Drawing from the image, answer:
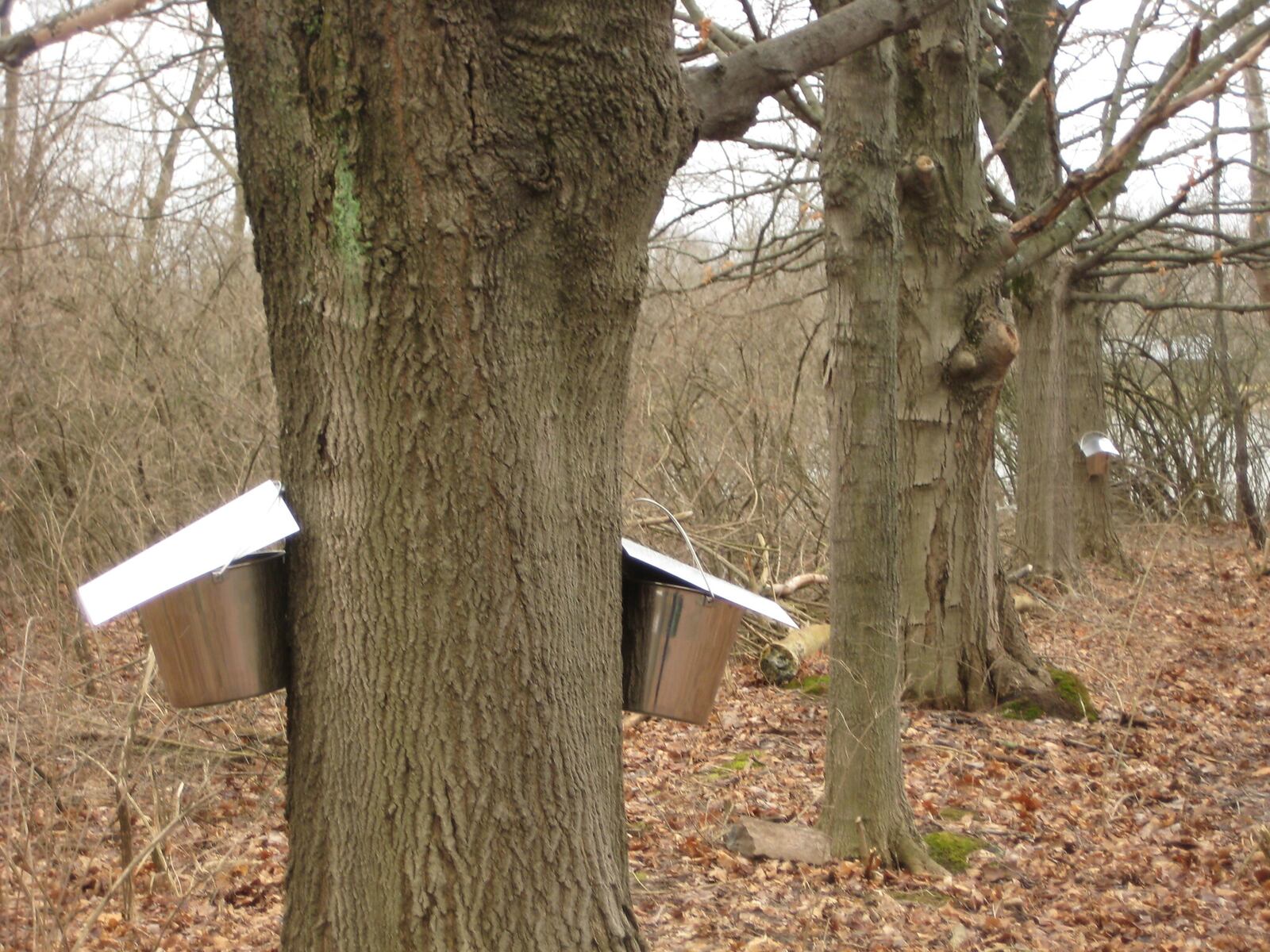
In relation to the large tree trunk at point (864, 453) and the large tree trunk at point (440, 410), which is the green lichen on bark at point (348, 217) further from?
the large tree trunk at point (864, 453)

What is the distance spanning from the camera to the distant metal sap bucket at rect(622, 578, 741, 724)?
2631 millimetres

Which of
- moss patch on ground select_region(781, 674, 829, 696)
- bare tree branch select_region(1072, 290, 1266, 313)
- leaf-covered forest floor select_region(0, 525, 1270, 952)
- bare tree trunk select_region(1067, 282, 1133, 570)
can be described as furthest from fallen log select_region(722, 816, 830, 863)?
bare tree trunk select_region(1067, 282, 1133, 570)

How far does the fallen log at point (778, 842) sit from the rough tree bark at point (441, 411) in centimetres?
255

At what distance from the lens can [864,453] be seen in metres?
4.47

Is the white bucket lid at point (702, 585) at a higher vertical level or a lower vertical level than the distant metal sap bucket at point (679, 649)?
higher

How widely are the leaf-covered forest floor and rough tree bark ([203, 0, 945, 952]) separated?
1.61 metres

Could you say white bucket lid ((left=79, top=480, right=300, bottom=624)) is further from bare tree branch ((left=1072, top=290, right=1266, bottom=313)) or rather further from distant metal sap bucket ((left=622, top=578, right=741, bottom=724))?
bare tree branch ((left=1072, top=290, right=1266, bottom=313))

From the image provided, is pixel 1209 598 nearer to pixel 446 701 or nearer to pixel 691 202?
pixel 691 202

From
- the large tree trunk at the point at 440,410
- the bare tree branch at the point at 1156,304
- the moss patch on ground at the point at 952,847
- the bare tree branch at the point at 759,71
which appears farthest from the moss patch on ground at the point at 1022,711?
the bare tree branch at the point at 1156,304

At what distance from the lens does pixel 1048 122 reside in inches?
224

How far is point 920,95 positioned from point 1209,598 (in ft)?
24.2

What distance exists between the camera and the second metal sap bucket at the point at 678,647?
104 inches

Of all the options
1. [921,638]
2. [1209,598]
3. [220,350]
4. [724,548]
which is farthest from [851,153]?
[1209,598]

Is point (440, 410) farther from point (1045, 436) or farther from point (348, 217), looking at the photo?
point (1045, 436)
